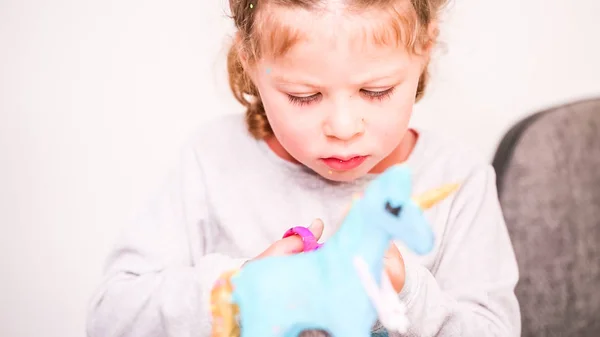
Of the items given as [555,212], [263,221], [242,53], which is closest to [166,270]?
[263,221]

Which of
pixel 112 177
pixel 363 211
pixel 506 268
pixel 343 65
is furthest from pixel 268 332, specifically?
pixel 112 177

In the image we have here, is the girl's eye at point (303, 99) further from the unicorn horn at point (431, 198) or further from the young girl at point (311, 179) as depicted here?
the unicorn horn at point (431, 198)

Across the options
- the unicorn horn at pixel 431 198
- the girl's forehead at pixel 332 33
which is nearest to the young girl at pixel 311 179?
the girl's forehead at pixel 332 33

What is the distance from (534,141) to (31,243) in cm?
67

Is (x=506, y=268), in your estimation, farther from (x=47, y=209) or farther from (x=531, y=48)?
(x=47, y=209)

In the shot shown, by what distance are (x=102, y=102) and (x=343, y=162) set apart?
0.39 meters

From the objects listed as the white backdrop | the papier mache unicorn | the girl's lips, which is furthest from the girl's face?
the white backdrop

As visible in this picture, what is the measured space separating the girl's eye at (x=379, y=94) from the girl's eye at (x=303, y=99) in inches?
1.6

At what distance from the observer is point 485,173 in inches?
29.4

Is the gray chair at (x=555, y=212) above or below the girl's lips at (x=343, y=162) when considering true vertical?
below

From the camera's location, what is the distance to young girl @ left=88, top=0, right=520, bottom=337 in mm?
530

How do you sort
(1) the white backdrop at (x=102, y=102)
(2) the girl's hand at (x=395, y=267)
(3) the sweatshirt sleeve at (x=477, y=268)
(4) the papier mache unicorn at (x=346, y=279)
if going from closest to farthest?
(4) the papier mache unicorn at (x=346, y=279) → (2) the girl's hand at (x=395, y=267) → (3) the sweatshirt sleeve at (x=477, y=268) → (1) the white backdrop at (x=102, y=102)

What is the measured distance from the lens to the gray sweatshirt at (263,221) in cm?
67

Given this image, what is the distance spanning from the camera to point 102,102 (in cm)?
84
